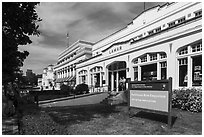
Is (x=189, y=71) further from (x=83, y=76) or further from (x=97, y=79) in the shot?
(x=83, y=76)

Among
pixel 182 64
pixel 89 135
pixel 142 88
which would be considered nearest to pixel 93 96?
pixel 182 64

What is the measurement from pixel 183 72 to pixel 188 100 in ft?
11.4

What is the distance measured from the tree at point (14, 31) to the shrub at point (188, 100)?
7613 millimetres

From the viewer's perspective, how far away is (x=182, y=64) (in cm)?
1176

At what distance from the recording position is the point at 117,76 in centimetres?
1981

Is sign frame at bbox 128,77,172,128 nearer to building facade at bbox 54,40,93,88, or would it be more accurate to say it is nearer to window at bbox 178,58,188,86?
window at bbox 178,58,188,86

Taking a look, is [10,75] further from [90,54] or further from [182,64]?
[90,54]

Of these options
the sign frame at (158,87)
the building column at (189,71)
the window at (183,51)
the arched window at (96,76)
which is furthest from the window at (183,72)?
the arched window at (96,76)

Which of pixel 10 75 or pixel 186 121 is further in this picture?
pixel 186 121

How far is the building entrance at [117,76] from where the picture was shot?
19078 millimetres

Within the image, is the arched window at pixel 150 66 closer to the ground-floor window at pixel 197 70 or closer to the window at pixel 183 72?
the window at pixel 183 72

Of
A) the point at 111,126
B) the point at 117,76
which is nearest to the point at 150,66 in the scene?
the point at 117,76

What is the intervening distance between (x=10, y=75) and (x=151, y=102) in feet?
16.0

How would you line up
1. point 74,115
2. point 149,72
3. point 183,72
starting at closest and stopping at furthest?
point 74,115 → point 183,72 → point 149,72
